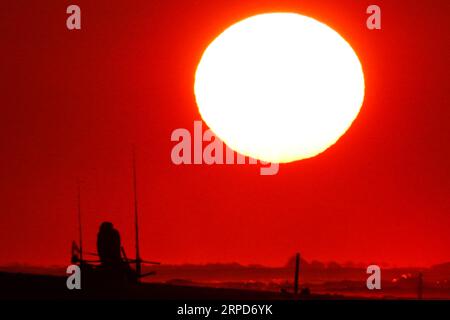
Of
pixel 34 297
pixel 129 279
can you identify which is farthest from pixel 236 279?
pixel 34 297

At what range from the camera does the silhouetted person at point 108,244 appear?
1513 inches

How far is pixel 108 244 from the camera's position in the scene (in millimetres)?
38438

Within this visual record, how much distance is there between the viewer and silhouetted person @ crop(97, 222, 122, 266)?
38.4 meters

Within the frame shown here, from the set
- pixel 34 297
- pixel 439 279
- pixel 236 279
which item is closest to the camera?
pixel 34 297

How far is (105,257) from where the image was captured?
1517 inches
